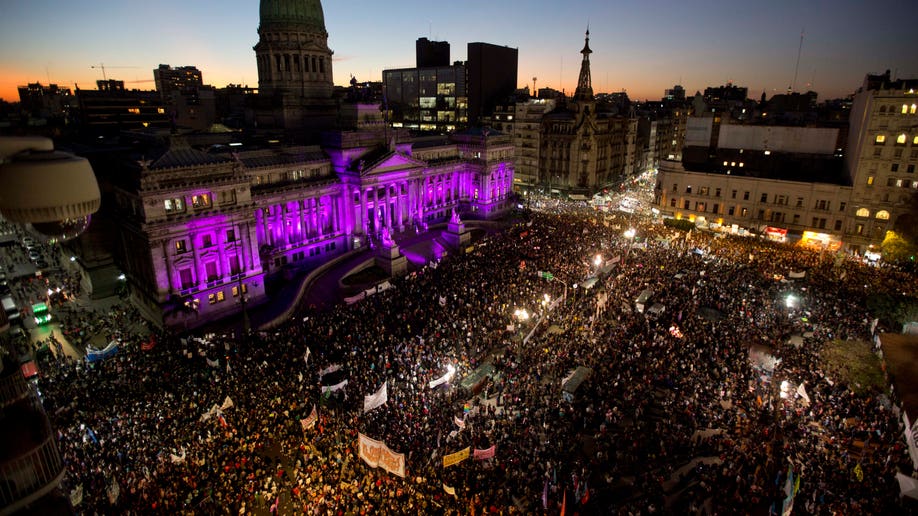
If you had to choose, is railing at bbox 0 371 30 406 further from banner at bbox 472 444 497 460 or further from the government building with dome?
the government building with dome

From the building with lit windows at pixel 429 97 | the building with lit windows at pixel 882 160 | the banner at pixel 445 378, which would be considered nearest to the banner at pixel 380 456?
the banner at pixel 445 378

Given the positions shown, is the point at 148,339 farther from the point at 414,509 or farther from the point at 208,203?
the point at 414,509

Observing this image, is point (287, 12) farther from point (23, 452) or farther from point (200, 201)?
point (23, 452)

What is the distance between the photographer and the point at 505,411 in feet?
80.5

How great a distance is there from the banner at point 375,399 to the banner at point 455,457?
5.01 metres

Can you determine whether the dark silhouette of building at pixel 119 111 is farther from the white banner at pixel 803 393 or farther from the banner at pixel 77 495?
the white banner at pixel 803 393

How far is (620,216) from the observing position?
2579 inches

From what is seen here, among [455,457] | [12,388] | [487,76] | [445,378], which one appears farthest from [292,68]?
[12,388]

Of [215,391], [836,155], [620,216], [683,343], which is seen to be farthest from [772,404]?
[836,155]

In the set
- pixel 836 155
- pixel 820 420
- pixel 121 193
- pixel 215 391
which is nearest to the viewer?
pixel 820 420

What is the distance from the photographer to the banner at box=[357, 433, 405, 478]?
1917cm

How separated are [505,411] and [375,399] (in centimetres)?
645

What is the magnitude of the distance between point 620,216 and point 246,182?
46280 mm

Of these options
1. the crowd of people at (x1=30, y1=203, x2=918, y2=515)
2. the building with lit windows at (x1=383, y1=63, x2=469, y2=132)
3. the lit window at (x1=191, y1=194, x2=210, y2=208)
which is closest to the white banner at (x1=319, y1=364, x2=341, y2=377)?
the crowd of people at (x1=30, y1=203, x2=918, y2=515)
